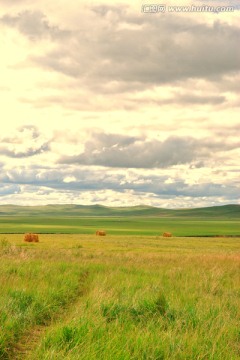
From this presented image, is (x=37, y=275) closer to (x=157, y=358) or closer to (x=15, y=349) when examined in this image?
(x=15, y=349)

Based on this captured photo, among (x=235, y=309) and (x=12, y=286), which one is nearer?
(x=235, y=309)

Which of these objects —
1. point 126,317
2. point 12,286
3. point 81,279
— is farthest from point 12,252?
point 126,317

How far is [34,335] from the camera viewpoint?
841 cm

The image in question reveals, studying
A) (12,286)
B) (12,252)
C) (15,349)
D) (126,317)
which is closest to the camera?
(15,349)

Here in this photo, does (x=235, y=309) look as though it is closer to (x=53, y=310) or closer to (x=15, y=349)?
(x=53, y=310)

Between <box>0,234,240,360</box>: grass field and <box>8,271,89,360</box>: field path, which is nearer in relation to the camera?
<box>0,234,240,360</box>: grass field

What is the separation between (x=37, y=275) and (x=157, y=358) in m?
8.84

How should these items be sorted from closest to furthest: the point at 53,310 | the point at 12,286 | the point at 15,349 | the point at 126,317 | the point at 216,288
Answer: the point at 15,349 < the point at 126,317 < the point at 53,310 < the point at 12,286 < the point at 216,288

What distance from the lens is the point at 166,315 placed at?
9.60 meters

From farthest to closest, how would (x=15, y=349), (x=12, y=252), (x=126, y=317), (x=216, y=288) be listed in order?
(x=12, y=252) < (x=216, y=288) < (x=126, y=317) < (x=15, y=349)

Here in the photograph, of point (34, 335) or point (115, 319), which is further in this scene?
point (115, 319)

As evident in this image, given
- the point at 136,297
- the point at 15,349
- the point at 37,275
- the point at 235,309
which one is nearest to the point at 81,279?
the point at 37,275

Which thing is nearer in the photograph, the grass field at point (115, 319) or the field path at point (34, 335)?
the grass field at point (115, 319)

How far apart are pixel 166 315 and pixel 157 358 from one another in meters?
2.93
